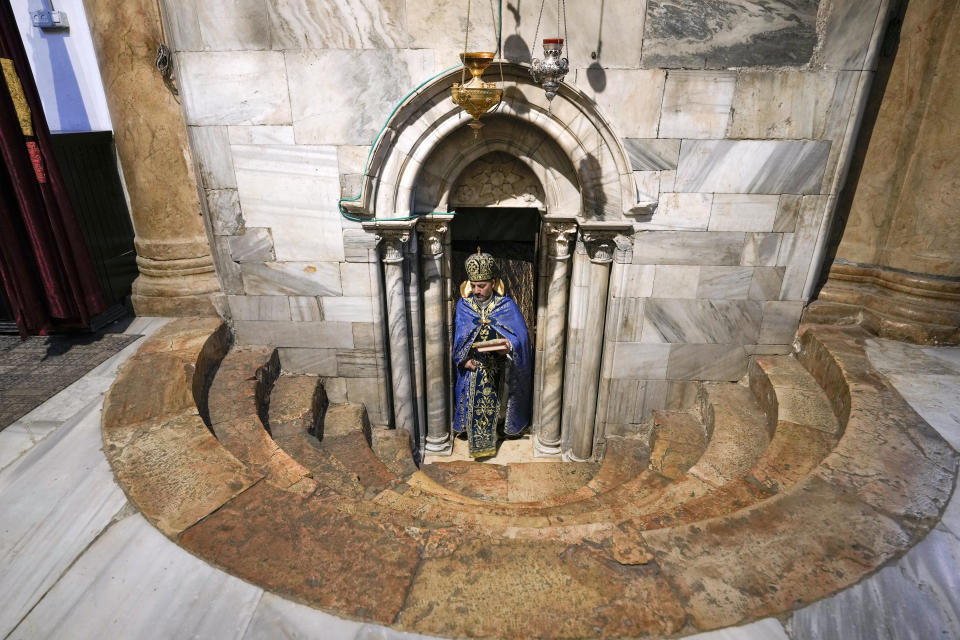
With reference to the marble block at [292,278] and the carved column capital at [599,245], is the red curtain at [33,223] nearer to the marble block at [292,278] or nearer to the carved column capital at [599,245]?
the marble block at [292,278]

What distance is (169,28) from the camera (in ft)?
13.9

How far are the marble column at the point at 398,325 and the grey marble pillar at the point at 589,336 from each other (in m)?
1.74

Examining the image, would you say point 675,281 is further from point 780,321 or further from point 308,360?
point 308,360

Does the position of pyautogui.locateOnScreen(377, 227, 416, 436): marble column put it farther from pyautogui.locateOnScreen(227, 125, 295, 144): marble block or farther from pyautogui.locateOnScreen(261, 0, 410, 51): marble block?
pyautogui.locateOnScreen(261, 0, 410, 51): marble block

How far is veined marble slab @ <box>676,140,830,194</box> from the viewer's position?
4.41 metres

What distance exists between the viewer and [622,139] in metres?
4.38

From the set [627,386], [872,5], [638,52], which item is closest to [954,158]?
[872,5]

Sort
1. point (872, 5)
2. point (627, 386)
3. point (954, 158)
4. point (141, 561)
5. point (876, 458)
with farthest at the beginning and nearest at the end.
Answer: point (627, 386)
point (954, 158)
point (872, 5)
point (876, 458)
point (141, 561)

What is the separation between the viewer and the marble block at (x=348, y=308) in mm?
5027

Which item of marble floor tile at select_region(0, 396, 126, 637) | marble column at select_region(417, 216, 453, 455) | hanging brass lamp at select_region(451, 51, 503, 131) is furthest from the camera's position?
marble column at select_region(417, 216, 453, 455)

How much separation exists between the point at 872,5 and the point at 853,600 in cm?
432

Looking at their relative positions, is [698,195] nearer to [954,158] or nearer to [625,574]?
[954,158]

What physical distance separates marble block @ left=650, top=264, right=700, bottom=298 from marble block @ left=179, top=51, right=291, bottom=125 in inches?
143

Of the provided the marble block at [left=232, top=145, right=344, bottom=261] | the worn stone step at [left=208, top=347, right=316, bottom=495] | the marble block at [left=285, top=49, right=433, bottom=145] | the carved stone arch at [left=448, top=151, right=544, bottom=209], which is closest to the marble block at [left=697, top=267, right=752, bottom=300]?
the carved stone arch at [left=448, top=151, right=544, bottom=209]
